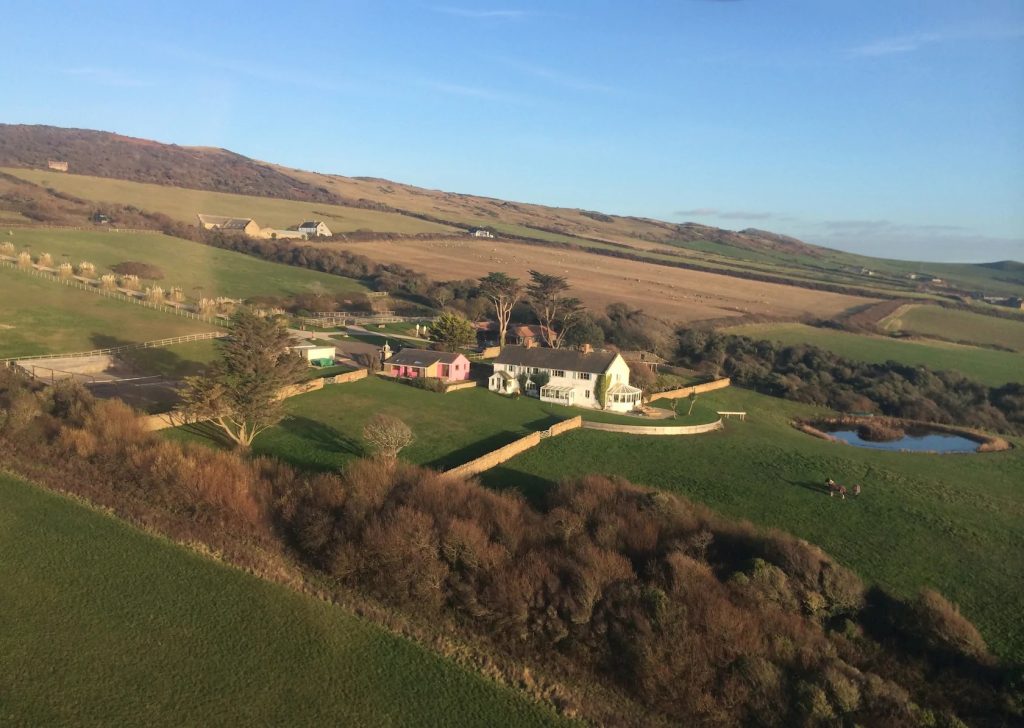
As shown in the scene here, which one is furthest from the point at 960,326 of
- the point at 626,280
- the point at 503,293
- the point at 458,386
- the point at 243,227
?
the point at 243,227

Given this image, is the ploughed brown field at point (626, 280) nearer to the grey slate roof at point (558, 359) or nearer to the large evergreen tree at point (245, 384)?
the grey slate roof at point (558, 359)

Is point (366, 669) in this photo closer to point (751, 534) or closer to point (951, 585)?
point (751, 534)

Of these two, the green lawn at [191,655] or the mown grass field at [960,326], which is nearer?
the green lawn at [191,655]

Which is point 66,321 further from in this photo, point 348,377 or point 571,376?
point 571,376

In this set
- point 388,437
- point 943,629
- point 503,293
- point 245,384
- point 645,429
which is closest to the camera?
point 943,629

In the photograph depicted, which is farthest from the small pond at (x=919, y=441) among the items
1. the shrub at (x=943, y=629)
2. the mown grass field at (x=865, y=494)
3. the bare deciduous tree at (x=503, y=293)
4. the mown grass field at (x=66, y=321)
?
the mown grass field at (x=66, y=321)
